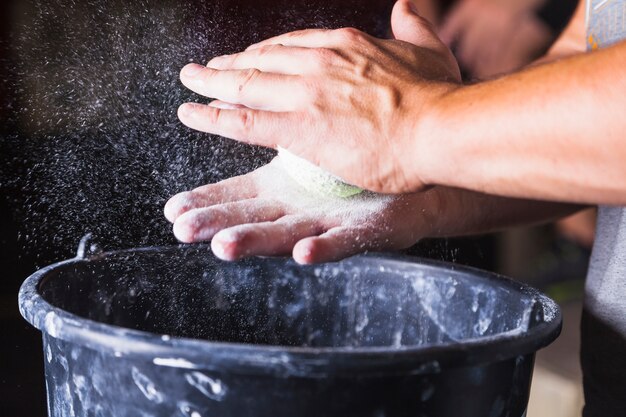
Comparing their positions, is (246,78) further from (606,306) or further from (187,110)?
(606,306)

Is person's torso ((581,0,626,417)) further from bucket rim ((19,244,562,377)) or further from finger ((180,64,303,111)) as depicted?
finger ((180,64,303,111))

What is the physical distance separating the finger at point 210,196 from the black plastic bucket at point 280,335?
105mm

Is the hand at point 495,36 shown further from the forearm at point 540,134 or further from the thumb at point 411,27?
the forearm at point 540,134

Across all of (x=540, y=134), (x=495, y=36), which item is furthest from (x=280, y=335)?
(x=495, y=36)

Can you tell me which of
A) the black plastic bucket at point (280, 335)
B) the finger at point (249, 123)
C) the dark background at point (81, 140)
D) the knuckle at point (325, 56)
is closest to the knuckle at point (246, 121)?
the finger at point (249, 123)

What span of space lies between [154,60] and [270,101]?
0.73 meters

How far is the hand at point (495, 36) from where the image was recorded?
1997 millimetres

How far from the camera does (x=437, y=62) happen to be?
3.12 ft

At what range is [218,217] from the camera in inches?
36.6

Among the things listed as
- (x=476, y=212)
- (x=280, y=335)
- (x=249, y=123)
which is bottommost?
(x=280, y=335)

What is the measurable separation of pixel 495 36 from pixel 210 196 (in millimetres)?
1248

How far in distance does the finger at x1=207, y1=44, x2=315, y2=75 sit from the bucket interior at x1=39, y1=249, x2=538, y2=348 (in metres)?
0.32

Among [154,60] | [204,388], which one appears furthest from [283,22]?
[204,388]

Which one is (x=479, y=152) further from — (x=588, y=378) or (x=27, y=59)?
(x=27, y=59)
